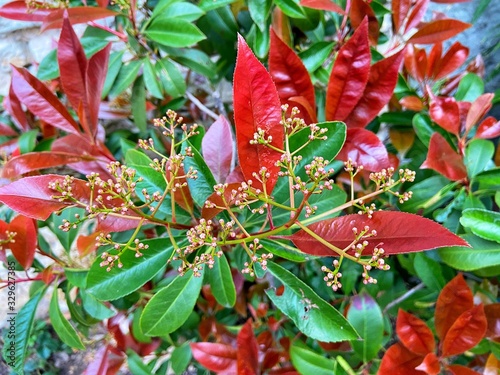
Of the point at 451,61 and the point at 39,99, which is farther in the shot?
the point at 451,61

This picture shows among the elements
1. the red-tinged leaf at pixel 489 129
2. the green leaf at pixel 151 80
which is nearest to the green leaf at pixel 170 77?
the green leaf at pixel 151 80

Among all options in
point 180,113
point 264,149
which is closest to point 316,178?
point 264,149

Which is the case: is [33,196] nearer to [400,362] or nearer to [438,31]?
[400,362]

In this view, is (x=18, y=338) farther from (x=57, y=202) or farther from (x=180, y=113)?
(x=180, y=113)

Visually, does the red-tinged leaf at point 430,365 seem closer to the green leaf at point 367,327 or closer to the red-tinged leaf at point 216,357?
the green leaf at point 367,327

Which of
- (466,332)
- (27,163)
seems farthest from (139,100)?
(466,332)

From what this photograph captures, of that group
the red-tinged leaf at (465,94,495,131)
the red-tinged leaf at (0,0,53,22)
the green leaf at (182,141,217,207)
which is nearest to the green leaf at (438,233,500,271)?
the red-tinged leaf at (465,94,495,131)
